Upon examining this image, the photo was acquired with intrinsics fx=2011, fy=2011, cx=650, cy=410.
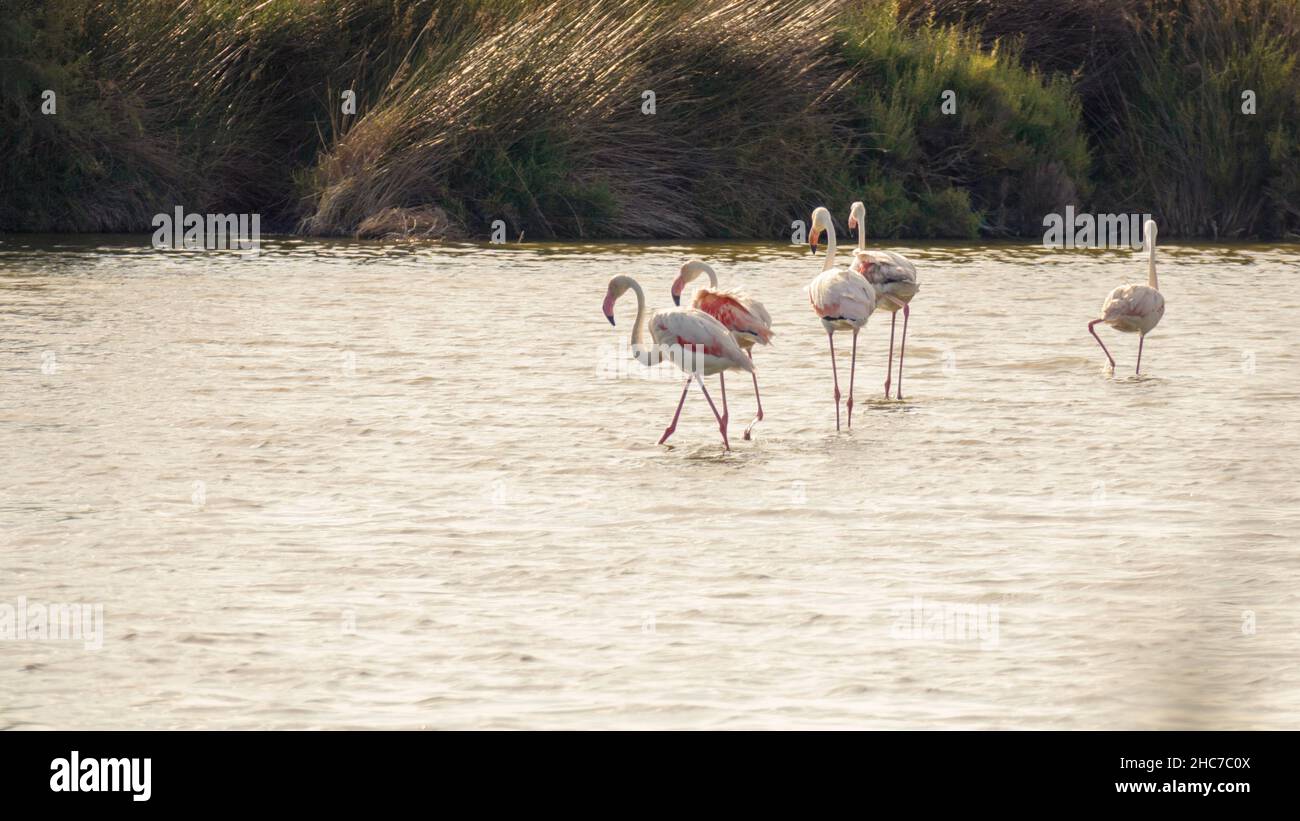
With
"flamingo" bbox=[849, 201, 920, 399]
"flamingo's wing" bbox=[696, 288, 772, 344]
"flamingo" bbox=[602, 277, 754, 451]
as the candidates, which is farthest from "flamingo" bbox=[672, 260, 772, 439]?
"flamingo" bbox=[849, 201, 920, 399]

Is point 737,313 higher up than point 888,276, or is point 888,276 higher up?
point 888,276

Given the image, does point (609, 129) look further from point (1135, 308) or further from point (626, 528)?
point (626, 528)

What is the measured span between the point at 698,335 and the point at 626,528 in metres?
2.38

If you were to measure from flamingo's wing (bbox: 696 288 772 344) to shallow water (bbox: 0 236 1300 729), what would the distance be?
1.83 ft

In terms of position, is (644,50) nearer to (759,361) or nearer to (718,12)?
(718,12)

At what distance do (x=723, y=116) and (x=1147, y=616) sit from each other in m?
18.0

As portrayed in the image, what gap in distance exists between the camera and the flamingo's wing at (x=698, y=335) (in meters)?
10.1

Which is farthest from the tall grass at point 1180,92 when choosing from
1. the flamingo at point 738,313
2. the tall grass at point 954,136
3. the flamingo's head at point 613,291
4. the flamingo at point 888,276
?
the flamingo's head at point 613,291

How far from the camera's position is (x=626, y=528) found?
786 cm

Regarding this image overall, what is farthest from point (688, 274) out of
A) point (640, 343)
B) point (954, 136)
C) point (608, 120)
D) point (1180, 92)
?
point (1180, 92)

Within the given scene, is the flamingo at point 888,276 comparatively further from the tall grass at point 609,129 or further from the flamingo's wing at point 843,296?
the tall grass at point 609,129

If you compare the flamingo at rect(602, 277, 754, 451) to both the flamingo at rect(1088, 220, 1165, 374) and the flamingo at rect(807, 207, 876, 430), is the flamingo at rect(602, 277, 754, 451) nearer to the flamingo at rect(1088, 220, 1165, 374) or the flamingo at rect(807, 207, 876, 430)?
the flamingo at rect(807, 207, 876, 430)

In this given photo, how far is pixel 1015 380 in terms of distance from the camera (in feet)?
40.3

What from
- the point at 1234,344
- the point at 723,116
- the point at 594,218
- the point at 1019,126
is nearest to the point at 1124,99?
the point at 1019,126
